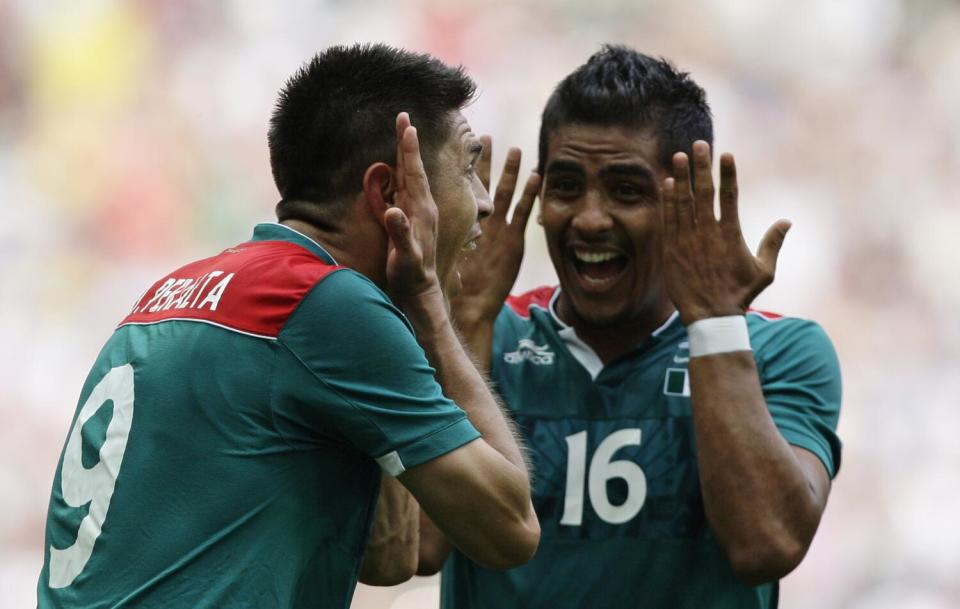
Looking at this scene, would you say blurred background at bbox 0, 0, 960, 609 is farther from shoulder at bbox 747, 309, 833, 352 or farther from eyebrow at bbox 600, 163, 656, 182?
eyebrow at bbox 600, 163, 656, 182

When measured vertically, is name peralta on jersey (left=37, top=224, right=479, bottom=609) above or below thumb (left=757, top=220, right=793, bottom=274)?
below

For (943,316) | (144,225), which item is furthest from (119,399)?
(943,316)

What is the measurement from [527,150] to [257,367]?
532 centimetres

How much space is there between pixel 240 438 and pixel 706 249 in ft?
4.26

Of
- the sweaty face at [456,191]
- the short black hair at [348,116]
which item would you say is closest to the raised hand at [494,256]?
the sweaty face at [456,191]

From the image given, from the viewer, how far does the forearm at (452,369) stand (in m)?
2.29

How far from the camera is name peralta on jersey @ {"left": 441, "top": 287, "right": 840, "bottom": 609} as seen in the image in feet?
9.57

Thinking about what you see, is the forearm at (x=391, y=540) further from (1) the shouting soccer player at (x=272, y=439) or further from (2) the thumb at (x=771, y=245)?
(2) the thumb at (x=771, y=245)

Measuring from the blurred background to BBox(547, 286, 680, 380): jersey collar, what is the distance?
3.27 m

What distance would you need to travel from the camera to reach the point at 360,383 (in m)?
2.06

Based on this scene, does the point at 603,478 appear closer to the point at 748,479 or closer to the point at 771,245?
the point at 748,479

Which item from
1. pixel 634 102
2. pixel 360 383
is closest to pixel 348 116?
pixel 360 383

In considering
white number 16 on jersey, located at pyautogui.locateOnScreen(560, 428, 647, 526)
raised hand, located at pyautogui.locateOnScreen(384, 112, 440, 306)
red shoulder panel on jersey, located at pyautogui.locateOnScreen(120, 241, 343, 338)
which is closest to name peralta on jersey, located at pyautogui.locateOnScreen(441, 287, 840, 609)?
white number 16 on jersey, located at pyautogui.locateOnScreen(560, 428, 647, 526)

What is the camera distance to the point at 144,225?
6.84m
